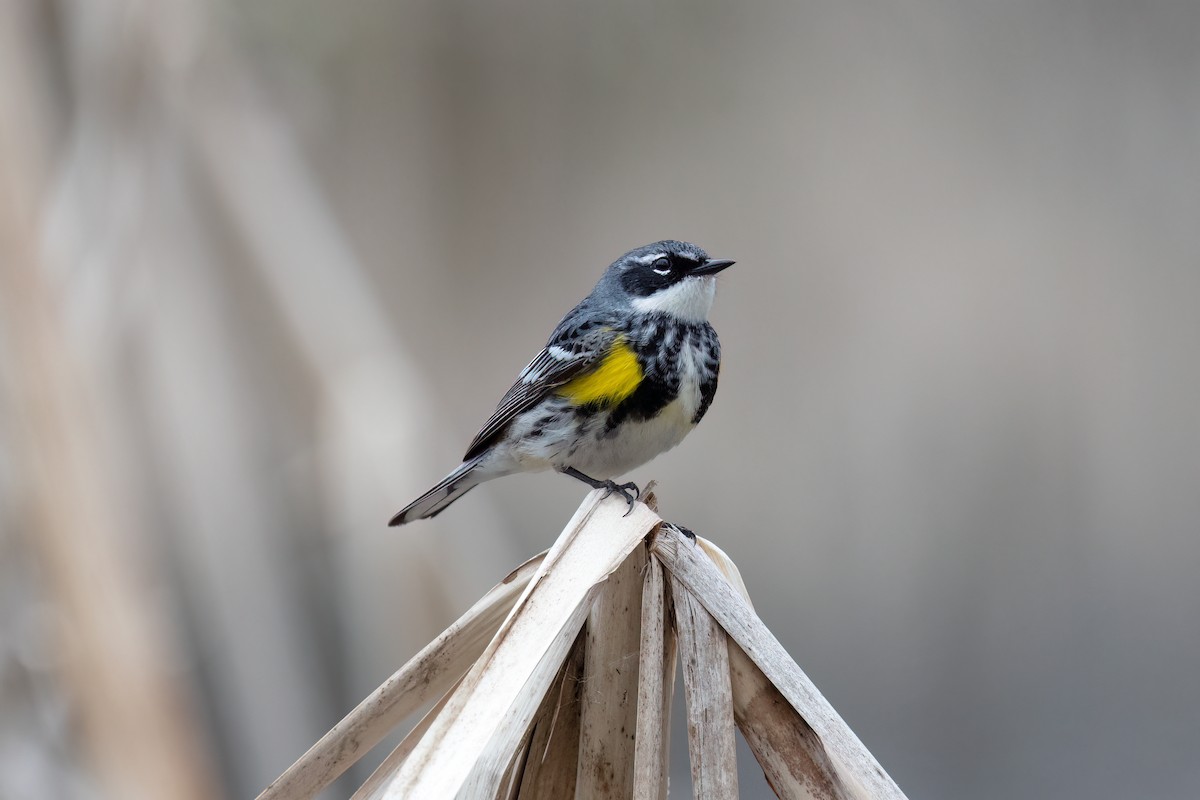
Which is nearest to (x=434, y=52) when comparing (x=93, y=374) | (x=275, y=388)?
(x=275, y=388)

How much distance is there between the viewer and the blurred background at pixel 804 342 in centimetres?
363

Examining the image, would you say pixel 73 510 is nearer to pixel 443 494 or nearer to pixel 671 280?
pixel 443 494

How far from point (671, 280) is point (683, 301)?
0.06m

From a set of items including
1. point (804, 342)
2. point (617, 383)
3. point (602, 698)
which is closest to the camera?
point (602, 698)

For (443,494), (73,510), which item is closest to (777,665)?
(443,494)

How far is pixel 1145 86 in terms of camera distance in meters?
3.82

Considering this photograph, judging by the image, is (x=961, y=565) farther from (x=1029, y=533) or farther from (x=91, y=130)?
(x=91, y=130)

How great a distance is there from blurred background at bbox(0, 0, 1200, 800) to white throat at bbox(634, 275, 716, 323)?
55.0 inches

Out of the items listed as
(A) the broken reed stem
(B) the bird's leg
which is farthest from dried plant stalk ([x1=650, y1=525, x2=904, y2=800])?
(B) the bird's leg

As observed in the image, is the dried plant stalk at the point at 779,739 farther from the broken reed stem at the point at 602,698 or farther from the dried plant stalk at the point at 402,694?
the dried plant stalk at the point at 402,694

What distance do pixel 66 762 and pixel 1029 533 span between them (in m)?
3.13

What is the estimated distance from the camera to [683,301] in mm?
2275

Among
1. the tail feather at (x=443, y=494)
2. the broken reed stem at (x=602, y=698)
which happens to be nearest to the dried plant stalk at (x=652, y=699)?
the broken reed stem at (x=602, y=698)

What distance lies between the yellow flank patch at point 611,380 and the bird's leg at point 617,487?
16 cm
